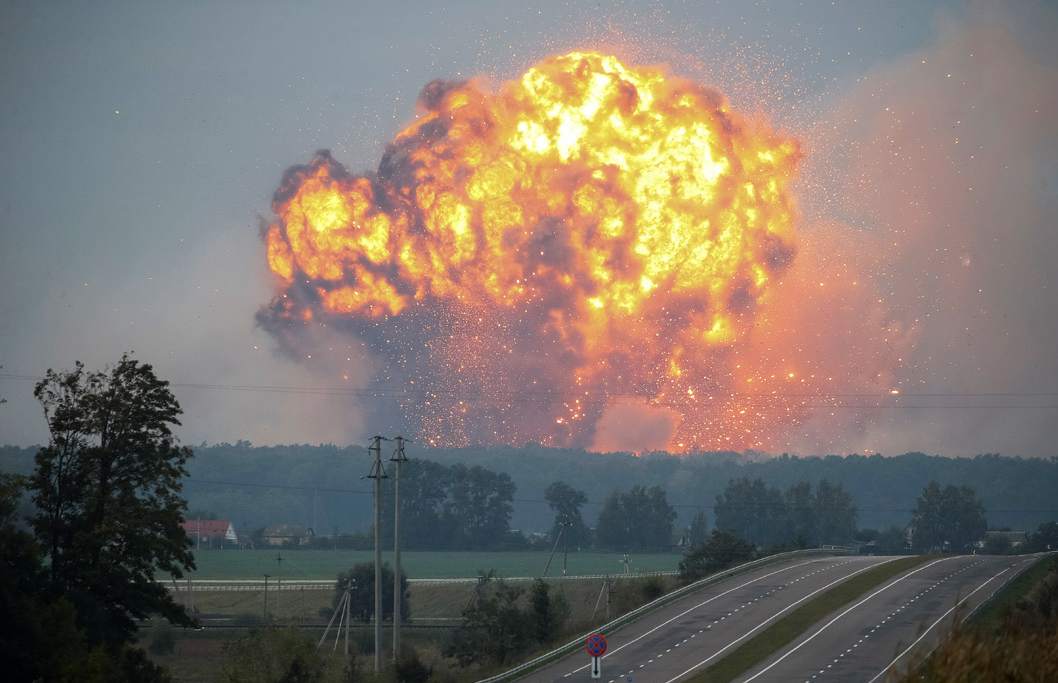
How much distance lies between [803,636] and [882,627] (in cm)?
580

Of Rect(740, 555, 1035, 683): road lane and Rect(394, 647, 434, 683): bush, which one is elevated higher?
Rect(740, 555, 1035, 683): road lane

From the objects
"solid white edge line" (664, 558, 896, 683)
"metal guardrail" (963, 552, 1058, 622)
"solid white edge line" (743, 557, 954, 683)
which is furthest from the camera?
"metal guardrail" (963, 552, 1058, 622)

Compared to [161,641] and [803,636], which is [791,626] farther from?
[161,641]

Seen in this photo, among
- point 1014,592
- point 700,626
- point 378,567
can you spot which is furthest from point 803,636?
point 378,567

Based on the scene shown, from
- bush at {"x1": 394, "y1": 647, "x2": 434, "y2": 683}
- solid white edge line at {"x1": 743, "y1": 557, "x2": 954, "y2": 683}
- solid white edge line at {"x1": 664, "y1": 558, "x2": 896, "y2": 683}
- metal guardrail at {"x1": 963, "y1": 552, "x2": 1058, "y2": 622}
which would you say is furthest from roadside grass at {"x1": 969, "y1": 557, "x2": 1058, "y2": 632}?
bush at {"x1": 394, "y1": 647, "x2": 434, "y2": 683}

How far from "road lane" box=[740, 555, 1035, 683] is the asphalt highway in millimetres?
66

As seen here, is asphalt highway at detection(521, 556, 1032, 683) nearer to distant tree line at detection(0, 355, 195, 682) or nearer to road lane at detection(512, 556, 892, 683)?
road lane at detection(512, 556, 892, 683)

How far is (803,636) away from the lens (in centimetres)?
7325

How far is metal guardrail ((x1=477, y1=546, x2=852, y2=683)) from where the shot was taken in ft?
225

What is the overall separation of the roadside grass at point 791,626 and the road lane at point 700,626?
0.86 m

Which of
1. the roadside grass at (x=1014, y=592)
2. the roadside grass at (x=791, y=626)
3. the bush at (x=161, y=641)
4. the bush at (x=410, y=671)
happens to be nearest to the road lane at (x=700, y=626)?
the roadside grass at (x=791, y=626)

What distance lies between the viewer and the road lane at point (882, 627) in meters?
62.3

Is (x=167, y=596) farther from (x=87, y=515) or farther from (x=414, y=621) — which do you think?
(x=414, y=621)

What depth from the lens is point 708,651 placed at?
7012 centimetres
